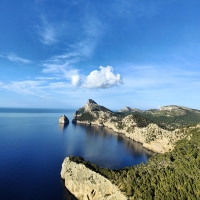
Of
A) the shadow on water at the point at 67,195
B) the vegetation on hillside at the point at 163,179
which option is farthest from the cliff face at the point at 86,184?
the vegetation on hillside at the point at 163,179

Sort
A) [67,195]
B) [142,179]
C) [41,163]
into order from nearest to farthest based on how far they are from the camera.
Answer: [142,179] < [67,195] < [41,163]

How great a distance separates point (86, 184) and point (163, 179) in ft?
75.5

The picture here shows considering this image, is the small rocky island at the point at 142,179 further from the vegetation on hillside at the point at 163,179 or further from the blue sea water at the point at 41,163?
the blue sea water at the point at 41,163

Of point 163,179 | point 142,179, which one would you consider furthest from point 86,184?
point 163,179

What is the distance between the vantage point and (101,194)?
5234cm

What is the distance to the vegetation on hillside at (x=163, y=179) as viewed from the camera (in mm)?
44625

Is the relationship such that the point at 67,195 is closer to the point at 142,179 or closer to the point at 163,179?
the point at 142,179

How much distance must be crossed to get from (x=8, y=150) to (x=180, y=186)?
92.0 m

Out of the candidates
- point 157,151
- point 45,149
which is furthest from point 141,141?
point 45,149

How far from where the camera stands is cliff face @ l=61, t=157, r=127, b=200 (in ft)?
165

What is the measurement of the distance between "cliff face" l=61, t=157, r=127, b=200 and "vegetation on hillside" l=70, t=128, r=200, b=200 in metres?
1.97

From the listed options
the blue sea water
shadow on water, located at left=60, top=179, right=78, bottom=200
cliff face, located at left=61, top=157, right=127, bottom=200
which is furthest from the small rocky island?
the blue sea water

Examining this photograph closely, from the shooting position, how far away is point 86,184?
2249 inches

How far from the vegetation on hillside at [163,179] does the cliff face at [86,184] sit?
1.97m
